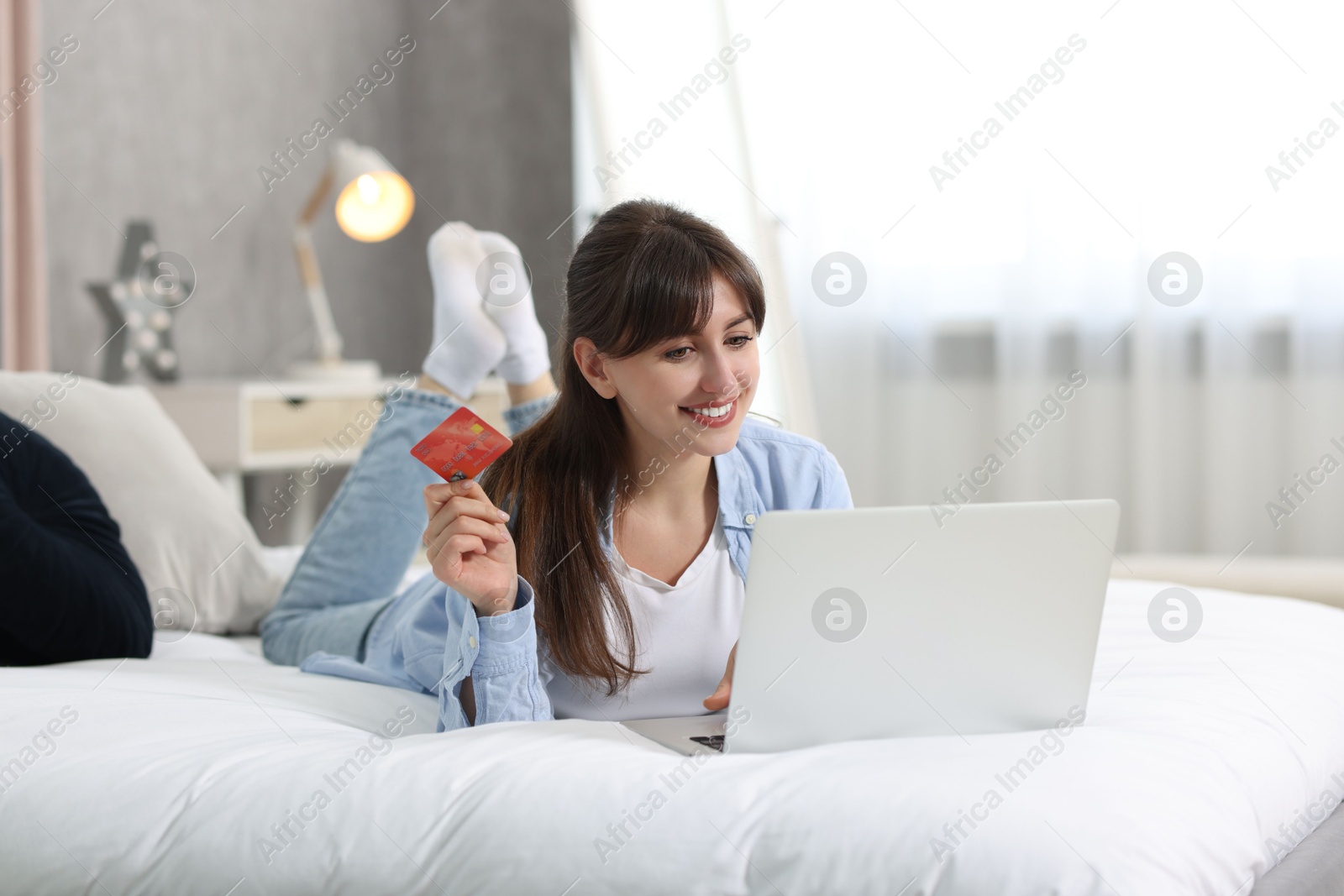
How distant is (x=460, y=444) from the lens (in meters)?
0.94

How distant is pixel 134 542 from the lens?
155cm

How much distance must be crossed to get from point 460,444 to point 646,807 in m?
0.31

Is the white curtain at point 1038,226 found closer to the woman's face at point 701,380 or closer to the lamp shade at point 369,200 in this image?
the lamp shade at point 369,200

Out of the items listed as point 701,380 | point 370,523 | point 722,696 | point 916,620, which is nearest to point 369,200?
point 370,523

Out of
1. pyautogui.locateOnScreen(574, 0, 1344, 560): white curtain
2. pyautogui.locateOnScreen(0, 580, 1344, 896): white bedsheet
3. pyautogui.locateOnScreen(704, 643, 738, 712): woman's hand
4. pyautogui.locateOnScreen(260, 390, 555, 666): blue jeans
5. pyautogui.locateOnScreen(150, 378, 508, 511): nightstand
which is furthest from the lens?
pyautogui.locateOnScreen(574, 0, 1344, 560): white curtain

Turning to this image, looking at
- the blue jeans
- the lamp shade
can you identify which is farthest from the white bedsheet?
the lamp shade

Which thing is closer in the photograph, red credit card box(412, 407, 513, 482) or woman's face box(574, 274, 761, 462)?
red credit card box(412, 407, 513, 482)

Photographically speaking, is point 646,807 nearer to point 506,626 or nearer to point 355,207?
point 506,626

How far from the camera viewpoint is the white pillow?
5.06 feet

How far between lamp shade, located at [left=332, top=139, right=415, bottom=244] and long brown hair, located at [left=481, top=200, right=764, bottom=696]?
64.6 inches

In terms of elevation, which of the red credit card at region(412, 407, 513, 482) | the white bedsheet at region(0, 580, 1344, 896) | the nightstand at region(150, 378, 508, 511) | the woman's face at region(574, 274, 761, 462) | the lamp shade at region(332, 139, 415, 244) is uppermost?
the lamp shade at region(332, 139, 415, 244)

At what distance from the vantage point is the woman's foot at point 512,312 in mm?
1571

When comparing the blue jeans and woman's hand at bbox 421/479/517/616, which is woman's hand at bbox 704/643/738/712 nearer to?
woman's hand at bbox 421/479/517/616

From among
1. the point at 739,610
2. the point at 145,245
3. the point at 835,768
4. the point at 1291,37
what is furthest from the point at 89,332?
the point at 1291,37
